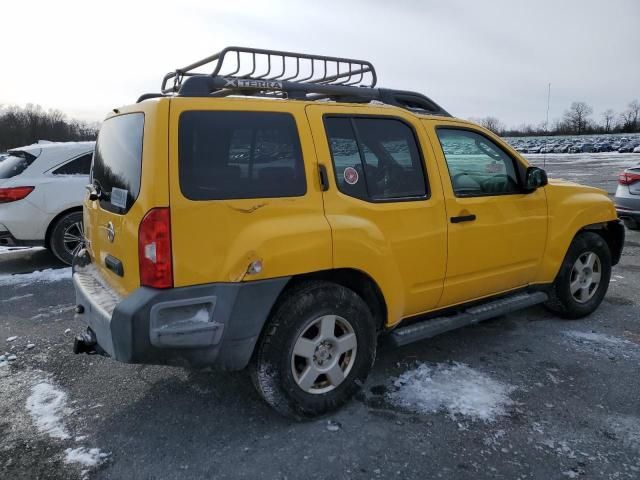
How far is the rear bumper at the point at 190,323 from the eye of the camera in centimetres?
254

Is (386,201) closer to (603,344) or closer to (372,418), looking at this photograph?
(372,418)

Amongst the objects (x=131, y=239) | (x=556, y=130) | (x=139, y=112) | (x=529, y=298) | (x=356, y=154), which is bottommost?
(x=529, y=298)

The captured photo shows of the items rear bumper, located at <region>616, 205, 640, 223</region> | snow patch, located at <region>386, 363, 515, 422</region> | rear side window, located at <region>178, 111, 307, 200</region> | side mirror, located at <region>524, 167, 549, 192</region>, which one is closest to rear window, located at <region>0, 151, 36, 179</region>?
rear side window, located at <region>178, 111, 307, 200</region>

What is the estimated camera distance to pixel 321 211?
9.65 feet

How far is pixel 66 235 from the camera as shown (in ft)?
22.5

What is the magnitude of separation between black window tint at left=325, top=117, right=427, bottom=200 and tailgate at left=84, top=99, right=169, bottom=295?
105 centimetres

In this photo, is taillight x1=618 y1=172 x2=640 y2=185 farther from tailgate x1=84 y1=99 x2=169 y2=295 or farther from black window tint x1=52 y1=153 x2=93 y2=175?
black window tint x1=52 y1=153 x2=93 y2=175

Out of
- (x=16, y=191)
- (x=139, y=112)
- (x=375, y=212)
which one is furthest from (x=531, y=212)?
(x=16, y=191)

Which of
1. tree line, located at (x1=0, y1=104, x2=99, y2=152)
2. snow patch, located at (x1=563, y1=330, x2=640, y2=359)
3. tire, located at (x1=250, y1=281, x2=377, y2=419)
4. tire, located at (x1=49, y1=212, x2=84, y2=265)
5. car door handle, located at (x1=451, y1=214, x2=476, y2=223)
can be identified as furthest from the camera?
tree line, located at (x1=0, y1=104, x2=99, y2=152)

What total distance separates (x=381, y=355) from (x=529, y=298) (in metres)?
1.35

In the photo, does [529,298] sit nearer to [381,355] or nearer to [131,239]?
[381,355]

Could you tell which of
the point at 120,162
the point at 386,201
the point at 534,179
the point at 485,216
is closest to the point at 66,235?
the point at 120,162

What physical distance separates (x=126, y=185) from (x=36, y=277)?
442 cm

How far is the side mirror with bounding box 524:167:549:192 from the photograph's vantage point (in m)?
4.00
